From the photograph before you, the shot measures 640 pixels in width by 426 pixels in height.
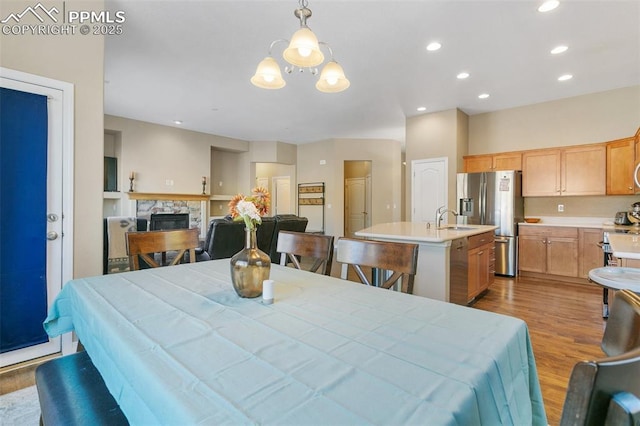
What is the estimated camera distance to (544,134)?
4.97 metres

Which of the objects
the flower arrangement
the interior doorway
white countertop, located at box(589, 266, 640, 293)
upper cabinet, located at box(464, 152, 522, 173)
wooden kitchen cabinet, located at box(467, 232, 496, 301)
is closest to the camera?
the flower arrangement

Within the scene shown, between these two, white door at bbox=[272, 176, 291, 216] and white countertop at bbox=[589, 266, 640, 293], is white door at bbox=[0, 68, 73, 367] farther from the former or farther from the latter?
white door at bbox=[272, 176, 291, 216]

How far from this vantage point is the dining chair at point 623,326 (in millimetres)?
615

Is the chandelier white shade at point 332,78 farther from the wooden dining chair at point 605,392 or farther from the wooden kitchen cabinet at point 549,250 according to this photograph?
the wooden kitchen cabinet at point 549,250

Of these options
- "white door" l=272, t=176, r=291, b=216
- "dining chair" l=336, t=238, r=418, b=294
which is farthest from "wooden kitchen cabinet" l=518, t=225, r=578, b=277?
"white door" l=272, t=176, r=291, b=216

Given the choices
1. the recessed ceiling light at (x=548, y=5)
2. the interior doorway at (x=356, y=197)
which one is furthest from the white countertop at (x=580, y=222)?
the interior doorway at (x=356, y=197)

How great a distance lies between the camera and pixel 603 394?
0.41 metres

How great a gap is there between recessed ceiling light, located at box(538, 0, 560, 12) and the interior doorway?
20.5 ft

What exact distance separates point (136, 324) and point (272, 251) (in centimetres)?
401

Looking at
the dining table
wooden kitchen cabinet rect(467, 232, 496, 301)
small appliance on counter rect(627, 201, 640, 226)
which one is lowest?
wooden kitchen cabinet rect(467, 232, 496, 301)

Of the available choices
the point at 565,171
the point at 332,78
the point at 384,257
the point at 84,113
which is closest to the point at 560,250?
the point at 565,171

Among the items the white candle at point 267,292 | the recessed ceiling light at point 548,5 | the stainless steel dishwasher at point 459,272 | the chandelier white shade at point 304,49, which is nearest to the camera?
the white candle at point 267,292

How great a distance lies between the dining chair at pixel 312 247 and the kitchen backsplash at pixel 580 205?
16.2 feet

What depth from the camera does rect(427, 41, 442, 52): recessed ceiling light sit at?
3.22 m
